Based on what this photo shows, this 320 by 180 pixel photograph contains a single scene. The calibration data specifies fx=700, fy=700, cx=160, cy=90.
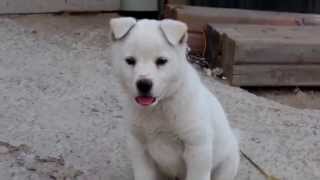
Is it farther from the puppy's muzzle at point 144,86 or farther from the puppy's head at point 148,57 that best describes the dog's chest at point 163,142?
the puppy's muzzle at point 144,86

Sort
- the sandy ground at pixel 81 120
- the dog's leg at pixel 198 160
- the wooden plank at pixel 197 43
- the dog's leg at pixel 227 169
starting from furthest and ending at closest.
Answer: the wooden plank at pixel 197 43, the sandy ground at pixel 81 120, the dog's leg at pixel 227 169, the dog's leg at pixel 198 160

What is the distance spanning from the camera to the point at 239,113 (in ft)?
18.5

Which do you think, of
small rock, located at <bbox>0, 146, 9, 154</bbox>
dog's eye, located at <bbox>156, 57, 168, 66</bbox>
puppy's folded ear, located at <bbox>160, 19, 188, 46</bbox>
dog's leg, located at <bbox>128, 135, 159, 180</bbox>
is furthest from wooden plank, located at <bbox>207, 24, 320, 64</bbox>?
dog's eye, located at <bbox>156, 57, 168, 66</bbox>

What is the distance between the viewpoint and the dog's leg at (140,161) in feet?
12.1

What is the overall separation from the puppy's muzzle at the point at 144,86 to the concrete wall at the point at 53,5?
5.43m

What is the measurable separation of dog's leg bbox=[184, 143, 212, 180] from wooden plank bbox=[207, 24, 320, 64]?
10.1 ft

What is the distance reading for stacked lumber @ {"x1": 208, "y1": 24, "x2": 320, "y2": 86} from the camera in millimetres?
6598

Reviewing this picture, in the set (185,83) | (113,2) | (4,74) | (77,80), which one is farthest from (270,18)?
(185,83)

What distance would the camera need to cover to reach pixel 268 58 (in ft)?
21.8

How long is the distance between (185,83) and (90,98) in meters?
2.27

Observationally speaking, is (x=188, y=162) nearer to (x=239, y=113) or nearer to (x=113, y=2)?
(x=239, y=113)

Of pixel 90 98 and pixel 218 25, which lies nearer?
pixel 90 98

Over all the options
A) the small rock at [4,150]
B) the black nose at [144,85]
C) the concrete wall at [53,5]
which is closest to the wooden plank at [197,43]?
the concrete wall at [53,5]

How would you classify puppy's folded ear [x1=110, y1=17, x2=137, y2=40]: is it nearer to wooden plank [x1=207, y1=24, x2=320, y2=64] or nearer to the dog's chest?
the dog's chest
